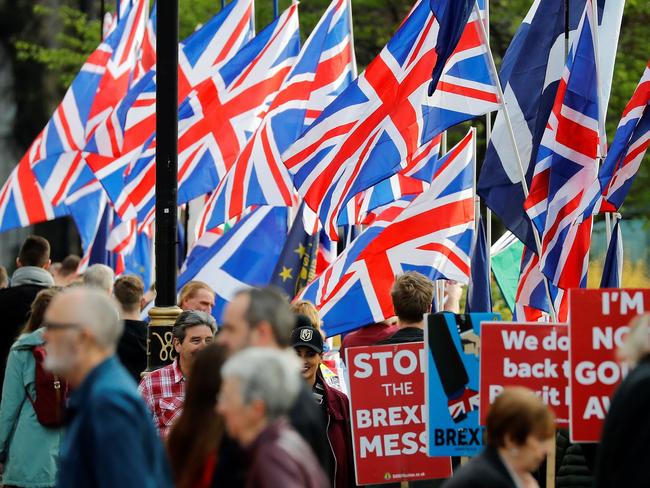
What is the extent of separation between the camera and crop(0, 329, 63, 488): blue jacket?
9195 mm

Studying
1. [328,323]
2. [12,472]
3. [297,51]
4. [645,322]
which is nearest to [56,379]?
[12,472]

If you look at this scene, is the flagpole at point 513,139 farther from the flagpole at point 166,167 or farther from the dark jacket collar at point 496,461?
the dark jacket collar at point 496,461

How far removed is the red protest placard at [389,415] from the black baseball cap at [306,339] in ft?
1.25

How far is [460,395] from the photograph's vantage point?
27.9ft

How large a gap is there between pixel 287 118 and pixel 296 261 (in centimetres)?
142

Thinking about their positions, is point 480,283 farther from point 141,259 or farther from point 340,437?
point 141,259

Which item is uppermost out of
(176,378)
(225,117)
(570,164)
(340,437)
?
(225,117)

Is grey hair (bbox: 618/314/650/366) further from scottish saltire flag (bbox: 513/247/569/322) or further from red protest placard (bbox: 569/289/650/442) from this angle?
scottish saltire flag (bbox: 513/247/569/322)

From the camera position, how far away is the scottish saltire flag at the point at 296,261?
14.3m

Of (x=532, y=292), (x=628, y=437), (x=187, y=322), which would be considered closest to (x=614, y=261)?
(x=532, y=292)

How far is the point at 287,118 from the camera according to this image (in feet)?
47.8

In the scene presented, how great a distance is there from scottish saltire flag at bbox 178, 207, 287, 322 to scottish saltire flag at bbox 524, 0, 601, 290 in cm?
458

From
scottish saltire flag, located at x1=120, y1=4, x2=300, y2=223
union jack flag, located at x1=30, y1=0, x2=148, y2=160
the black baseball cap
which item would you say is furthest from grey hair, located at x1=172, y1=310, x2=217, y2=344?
union jack flag, located at x1=30, y1=0, x2=148, y2=160

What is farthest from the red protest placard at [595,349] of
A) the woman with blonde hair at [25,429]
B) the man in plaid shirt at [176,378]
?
the woman with blonde hair at [25,429]
